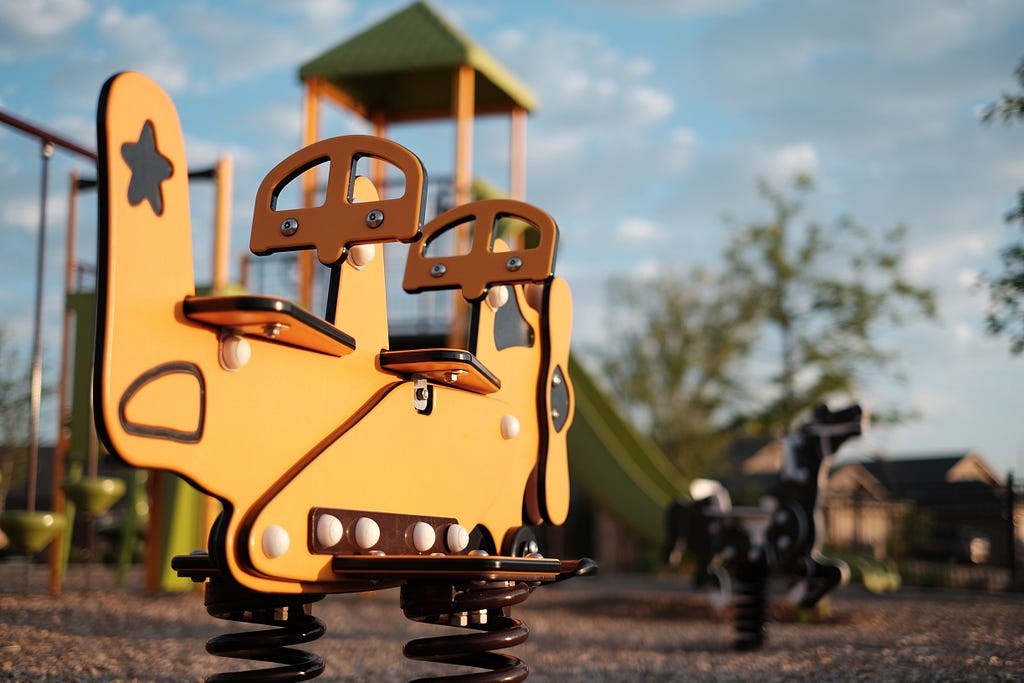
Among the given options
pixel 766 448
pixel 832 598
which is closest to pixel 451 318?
pixel 832 598

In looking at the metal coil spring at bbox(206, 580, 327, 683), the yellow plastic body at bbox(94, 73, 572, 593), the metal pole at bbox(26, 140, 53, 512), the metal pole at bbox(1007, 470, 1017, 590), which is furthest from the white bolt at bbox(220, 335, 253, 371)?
the metal pole at bbox(1007, 470, 1017, 590)

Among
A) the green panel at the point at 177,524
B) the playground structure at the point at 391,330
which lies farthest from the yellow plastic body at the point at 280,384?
the green panel at the point at 177,524

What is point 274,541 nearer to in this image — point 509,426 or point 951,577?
point 509,426

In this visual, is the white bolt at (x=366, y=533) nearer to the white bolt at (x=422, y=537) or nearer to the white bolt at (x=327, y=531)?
the white bolt at (x=327, y=531)

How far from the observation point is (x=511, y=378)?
3457mm

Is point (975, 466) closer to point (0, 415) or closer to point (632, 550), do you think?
point (632, 550)

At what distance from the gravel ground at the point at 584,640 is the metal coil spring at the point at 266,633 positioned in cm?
255

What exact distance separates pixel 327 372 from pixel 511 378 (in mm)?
985

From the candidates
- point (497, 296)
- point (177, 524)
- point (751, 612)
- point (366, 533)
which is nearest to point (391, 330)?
point (177, 524)

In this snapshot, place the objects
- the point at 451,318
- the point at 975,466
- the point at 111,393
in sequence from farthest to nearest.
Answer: the point at 975,466
the point at 451,318
the point at 111,393

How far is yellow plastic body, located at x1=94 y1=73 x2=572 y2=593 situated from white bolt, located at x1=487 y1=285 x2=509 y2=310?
0.07m

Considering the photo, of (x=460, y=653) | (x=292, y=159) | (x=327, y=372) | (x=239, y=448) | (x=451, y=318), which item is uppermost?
(x=451, y=318)

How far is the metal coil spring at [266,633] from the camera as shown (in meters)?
2.64

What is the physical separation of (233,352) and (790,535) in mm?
6669
